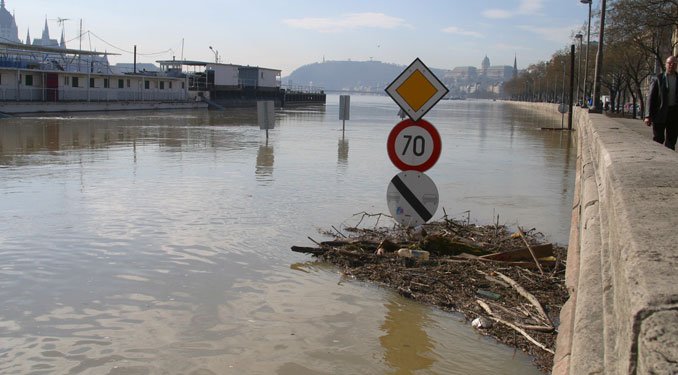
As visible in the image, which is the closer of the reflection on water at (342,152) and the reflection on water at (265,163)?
the reflection on water at (265,163)

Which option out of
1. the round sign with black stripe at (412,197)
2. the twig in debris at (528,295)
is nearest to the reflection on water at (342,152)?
the round sign with black stripe at (412,197)

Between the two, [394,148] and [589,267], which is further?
[394,148]

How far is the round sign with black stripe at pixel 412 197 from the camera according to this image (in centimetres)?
757

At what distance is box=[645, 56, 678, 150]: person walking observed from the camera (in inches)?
389

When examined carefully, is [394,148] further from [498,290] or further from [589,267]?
[589,267]

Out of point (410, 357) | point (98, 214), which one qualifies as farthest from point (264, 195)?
point (410, 357)

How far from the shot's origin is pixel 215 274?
7.18 meters

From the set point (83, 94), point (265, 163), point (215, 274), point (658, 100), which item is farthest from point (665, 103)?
point (83, 94)

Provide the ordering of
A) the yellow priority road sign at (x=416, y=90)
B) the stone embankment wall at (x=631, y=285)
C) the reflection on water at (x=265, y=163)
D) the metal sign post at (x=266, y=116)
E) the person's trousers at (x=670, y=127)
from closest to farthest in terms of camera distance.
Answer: the stone embankment wall at (x=631, y=285) < the yellow priority road sign at (x=416, y=90) < the person's trousers at (x=670, y=127) < the reflection on water at (x=265, y=163) < the metal sign post at (x=266, y=116)

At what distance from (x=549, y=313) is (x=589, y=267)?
1.92m

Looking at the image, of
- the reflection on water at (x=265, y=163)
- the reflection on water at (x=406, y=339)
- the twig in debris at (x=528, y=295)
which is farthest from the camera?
the reflection on water at (x=265, y=163)

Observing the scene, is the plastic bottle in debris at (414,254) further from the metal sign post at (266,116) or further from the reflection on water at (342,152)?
the metal sign post at (266,116)

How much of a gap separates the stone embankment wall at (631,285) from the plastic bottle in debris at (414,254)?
2379mm

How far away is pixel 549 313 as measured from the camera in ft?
18.6
